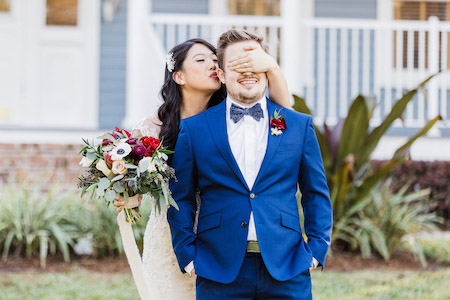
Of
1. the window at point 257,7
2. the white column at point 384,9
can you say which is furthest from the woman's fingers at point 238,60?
the white column at point 384,9

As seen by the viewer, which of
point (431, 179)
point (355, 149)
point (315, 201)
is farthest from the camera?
point (431, 179)

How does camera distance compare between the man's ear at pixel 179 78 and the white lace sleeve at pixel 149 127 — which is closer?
the white lace sleeve at pixel 149 127

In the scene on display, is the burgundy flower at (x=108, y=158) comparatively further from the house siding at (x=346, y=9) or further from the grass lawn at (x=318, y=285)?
the house siding at (x=346, y=9)

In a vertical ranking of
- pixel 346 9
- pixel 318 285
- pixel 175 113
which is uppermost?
pixel 346 9

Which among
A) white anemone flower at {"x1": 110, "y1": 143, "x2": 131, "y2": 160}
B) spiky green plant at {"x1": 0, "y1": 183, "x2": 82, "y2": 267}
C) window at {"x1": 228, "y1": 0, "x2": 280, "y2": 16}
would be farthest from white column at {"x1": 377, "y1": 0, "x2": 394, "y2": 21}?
white anemone flower at {"x1": 110, "y1": 143, "x2": 131, "y2": 160}

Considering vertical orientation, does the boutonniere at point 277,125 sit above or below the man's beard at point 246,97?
below

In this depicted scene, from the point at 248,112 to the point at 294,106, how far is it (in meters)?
3.58

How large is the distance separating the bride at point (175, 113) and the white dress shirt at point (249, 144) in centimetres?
53

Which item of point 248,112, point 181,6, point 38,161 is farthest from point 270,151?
point 181,6

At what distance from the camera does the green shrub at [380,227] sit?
6.61 metres

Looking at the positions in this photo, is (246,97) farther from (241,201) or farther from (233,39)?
(241,201)

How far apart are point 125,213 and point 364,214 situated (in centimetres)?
458

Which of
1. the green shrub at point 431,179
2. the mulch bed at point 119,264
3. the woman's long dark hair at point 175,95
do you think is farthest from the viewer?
the green shrub at point 431,179

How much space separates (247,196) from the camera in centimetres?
274
